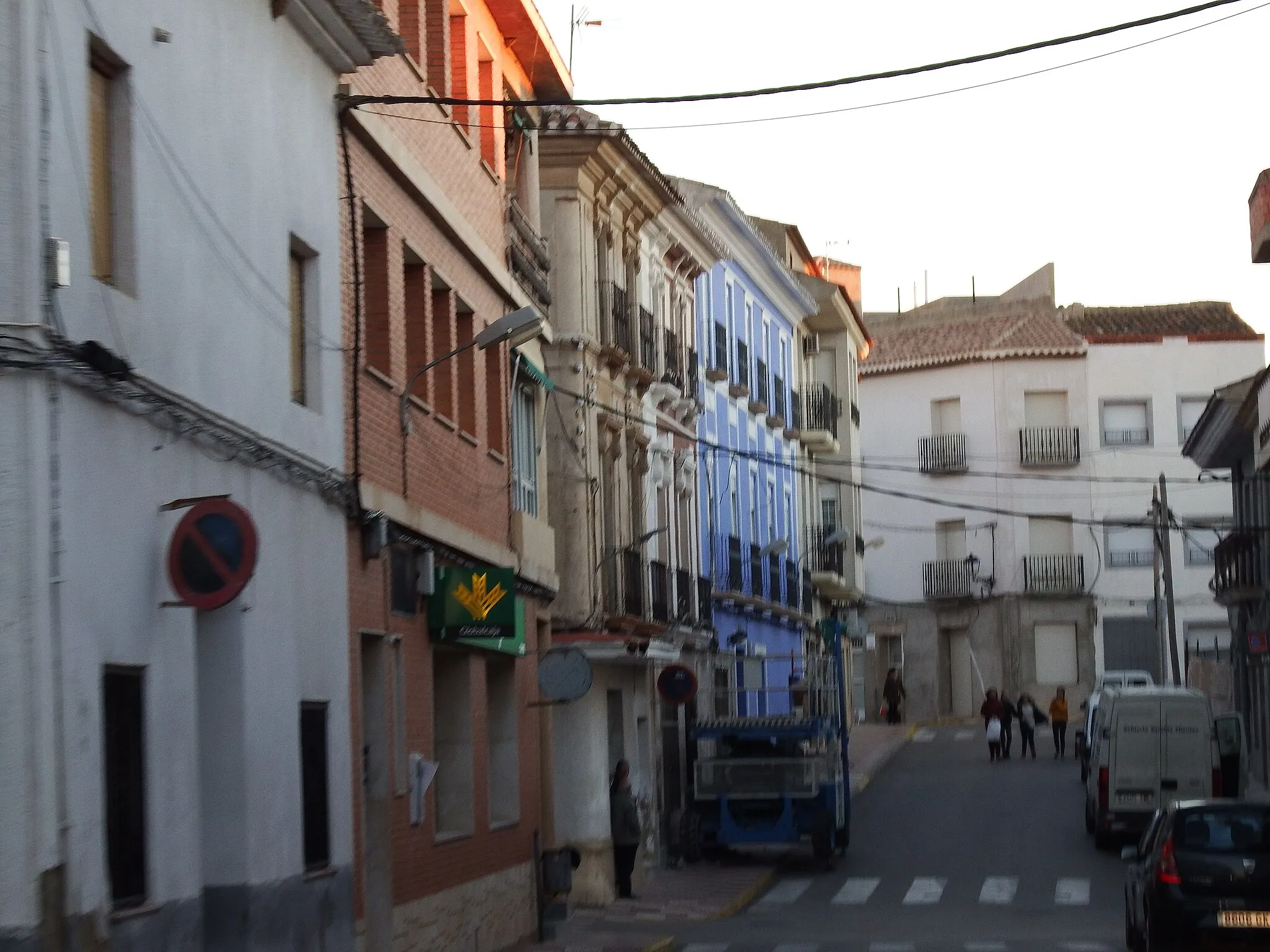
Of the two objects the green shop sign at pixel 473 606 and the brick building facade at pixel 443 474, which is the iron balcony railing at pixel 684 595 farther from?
the green shop sign at pixel 473 606

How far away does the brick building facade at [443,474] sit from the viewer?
1703 centimetres

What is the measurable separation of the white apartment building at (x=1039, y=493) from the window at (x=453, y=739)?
44124mm

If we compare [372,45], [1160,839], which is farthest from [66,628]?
[1160,839]

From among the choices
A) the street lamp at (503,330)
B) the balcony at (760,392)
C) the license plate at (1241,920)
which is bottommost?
the license plate at (1241,920)

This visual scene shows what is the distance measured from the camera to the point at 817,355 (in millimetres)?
55156

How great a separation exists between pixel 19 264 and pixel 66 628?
5.60ft

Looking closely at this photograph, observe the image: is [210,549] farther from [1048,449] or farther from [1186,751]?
[1048,449]

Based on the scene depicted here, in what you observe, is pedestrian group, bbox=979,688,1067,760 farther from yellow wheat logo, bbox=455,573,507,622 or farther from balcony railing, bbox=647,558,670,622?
yellow wheat logo, bbox=455,573,507,622

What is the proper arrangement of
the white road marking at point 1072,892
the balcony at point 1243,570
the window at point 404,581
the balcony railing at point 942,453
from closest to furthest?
the window at point 404,581, the white road marking at point 1072,892, the balcony at point 1243,570, the balcony railing at point 942,453

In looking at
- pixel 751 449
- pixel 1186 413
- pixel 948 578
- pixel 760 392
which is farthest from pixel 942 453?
pixel 751 449

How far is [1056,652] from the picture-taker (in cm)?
6369

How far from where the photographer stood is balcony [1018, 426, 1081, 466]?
64625 mm

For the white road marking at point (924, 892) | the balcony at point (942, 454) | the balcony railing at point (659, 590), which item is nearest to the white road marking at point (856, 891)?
the white road marking at point (924, 892)

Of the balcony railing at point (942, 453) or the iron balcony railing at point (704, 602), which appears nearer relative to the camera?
the iron balcony railing at point (704, 602)
